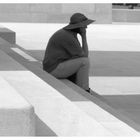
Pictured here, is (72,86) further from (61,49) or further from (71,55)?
(61,49)

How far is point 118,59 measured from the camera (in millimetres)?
15508

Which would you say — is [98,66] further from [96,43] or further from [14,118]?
[14,118]

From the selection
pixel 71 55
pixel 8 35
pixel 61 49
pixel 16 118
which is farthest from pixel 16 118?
pixel 8 35

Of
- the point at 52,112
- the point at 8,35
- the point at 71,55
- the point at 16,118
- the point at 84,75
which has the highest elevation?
the point at 16,118

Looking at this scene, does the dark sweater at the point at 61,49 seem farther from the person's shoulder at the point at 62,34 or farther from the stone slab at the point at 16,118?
the stone slab at the point at 16,118

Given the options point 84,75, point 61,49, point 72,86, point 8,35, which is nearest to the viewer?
point 72,86

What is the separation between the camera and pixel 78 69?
9.41 metres

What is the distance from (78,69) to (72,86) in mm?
683

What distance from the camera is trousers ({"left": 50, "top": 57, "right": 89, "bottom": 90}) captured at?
30.6 feet

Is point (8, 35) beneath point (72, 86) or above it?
beneath

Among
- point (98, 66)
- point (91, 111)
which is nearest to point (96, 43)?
point (98, 66)

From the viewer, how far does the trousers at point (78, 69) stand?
367 inches

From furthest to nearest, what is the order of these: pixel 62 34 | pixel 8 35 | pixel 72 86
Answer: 1. pixel 8 35
2. pixel 62 34
3. pixel 72 86

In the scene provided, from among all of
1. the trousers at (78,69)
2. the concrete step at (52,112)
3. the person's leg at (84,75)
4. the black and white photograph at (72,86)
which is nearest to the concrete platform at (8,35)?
the black and white photograph at (72,86)
